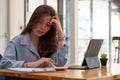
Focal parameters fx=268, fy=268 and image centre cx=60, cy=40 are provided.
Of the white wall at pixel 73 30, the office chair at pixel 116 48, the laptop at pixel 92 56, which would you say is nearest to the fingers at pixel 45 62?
the laptop at pixel 92 56

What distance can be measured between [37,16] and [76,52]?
3053 mm

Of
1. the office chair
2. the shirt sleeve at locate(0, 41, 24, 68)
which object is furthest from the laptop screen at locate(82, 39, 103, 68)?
the office chair

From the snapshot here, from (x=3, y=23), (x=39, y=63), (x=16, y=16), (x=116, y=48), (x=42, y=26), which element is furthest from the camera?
(x=116, y=48)

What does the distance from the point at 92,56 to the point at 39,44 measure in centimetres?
44

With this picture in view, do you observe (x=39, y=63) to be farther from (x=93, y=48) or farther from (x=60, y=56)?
(x=93, y=48)

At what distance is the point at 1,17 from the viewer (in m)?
4.17

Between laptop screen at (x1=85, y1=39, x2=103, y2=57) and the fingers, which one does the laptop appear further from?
the fingers

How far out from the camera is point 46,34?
7.23ft

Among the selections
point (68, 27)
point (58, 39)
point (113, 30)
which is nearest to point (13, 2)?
point (68, 27)

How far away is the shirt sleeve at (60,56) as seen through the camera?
2172 millimetres

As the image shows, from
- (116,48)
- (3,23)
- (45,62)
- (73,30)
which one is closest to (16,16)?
(3,23)

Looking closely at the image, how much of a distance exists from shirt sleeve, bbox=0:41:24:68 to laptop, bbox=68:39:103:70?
439 mm

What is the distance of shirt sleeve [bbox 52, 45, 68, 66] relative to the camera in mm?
2172

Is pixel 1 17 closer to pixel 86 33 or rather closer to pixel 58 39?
pixel 58 39
